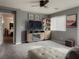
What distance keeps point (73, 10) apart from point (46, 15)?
281 cm

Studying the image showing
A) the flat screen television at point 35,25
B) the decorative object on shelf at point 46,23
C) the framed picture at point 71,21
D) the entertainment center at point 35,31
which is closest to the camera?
the framed picture at point 71,21

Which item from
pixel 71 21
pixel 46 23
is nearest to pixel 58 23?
pixel 46 23

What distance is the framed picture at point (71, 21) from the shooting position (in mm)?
5085

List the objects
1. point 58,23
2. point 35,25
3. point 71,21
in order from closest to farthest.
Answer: point 71,21 → point 35,25 → point 58,23

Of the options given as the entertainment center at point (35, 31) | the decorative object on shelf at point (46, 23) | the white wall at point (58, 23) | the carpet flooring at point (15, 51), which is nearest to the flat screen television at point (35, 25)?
the entertainment center at point (35, 31)

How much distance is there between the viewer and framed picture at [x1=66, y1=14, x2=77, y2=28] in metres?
5.08

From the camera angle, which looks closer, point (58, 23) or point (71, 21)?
point (71, 21)

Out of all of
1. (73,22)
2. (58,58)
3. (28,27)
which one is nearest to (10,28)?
(28,27)

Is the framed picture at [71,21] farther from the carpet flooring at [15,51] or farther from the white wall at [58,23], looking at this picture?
the carpet flooring at [15,51]

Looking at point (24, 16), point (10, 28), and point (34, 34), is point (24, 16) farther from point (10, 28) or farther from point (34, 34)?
point (10, 28)

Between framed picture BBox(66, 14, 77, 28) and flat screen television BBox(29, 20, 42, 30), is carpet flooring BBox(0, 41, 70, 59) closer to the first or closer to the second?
framed picture BBox(66, 14, 77, 28)

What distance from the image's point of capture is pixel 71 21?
5340 millimetres

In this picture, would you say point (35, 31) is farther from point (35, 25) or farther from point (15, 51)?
point (15, 51)

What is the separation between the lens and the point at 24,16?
6129 millimetres
